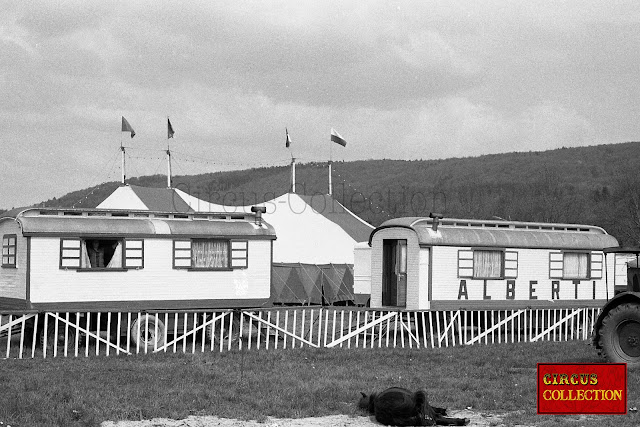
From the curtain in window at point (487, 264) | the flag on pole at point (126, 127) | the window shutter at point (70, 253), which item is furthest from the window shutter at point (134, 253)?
the flag on pole at point (126, 127)

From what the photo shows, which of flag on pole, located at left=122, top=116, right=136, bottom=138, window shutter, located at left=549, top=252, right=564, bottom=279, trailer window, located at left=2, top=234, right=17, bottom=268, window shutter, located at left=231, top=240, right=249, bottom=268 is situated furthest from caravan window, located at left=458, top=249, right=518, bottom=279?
flag on pole, located at left=122, top=116, right=136, bottom=138

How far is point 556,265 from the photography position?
79.6ft

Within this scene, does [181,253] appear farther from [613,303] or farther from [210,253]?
[613,303]

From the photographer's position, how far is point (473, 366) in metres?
16.6

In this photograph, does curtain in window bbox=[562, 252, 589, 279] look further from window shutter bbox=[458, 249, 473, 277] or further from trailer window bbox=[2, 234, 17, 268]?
trailer window bbox=[2, 234, 17, 268]

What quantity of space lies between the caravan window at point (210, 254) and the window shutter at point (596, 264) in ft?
30.4

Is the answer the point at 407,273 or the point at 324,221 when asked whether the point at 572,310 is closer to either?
the point at 407,273

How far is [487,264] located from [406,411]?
12648 mm

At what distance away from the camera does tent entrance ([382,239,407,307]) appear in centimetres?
2314

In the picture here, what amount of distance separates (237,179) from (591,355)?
358ft

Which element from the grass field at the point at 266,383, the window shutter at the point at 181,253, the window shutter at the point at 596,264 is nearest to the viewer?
the grass field at the point at 266,383

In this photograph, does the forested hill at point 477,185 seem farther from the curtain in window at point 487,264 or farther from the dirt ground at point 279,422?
the dirt ground at point 279,422

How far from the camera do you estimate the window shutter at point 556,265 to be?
24.2 metres

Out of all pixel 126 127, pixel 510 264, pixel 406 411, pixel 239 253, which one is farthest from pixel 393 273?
pixel 126 127
